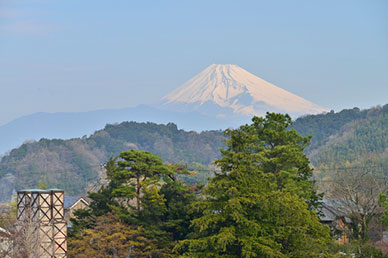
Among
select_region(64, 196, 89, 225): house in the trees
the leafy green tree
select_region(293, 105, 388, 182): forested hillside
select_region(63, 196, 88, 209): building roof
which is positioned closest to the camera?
the leafy green tree

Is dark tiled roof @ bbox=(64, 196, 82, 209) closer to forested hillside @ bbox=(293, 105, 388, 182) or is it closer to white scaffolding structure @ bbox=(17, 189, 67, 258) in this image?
forested hillside @ bbox=(293, 105, 388, 182)

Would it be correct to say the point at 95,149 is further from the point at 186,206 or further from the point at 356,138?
the point at 186,206

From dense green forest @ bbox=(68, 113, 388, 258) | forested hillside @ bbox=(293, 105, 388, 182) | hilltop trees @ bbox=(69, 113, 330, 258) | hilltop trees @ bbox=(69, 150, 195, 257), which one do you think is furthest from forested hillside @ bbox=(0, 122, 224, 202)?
dense green forest @ bbox=(68, 113, 388, 258)

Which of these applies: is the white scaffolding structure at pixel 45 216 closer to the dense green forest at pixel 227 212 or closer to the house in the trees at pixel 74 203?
the dense green forest at pixel 227 212

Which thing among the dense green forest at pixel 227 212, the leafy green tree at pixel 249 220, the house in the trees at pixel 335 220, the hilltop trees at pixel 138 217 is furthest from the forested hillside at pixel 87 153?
the leafy green tree at pixel 249 220

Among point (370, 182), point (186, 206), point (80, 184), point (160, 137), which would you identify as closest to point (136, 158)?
point (186, 206)

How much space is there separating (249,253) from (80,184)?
330 ft

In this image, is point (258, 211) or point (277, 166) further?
point (277, 166)

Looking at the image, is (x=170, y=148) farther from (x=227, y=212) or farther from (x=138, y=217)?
(x=227, y=212)

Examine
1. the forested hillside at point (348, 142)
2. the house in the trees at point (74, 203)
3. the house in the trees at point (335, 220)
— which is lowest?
the house in the trees at point (335, 220)

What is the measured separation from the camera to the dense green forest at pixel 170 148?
10638 centimetres

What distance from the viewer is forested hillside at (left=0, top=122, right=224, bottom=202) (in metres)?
132

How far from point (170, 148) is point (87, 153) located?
91.3 feet

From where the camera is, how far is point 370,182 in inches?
1943
